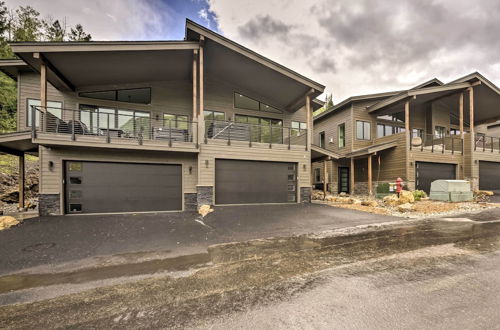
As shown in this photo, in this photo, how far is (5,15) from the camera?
23.5m

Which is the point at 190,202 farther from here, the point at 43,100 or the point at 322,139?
the point at 322,139

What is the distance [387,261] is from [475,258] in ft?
5.55

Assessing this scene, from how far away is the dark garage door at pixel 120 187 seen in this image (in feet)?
28.3

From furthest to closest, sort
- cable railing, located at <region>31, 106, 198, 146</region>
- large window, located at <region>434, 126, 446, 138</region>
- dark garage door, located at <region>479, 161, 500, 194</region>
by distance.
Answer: large window, located at <region>434, 126, 446, 138</region> → dark garage door, located at <region>479, 161, 500, 194</region> → cable railing, located at <region>31, 106, 198, 146</region>

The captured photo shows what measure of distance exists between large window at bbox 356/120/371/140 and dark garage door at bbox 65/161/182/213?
14307mm

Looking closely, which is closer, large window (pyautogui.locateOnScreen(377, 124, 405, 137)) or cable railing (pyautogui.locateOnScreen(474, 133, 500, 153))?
cable railing (pyautogui.locateOnScreen(474, 133, 500, 153))

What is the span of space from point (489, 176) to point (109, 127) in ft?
87.2

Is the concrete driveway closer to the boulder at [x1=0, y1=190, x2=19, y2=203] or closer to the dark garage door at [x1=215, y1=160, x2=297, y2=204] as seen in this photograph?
the dark garage door at [x1=215, y1=160, x2=297, y2=204]

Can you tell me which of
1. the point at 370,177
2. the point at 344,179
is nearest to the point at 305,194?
the point at 370,177

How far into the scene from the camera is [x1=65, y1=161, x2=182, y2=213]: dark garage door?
8.62 m

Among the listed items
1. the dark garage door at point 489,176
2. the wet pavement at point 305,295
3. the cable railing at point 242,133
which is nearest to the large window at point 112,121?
the cable railing at point 242,133

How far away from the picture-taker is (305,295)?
2648 mm

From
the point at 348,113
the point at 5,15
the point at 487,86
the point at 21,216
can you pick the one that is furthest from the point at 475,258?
the point at 5,15

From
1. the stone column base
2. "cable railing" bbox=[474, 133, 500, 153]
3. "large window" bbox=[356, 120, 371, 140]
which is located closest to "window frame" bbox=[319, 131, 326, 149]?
"large window" bbox=[356, 120, 371, 140]
